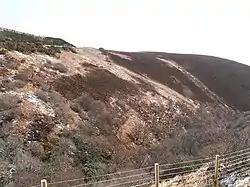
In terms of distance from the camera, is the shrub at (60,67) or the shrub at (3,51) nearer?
the shrub at (3,51)

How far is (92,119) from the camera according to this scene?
85.0ft

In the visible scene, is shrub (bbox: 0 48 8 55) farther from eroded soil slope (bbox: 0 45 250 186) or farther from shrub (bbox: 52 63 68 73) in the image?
shrub (bbox: 52 63 68 73)

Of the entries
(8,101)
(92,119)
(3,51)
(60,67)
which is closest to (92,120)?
(92,119)

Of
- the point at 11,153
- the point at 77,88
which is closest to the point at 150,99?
the point at 77,88

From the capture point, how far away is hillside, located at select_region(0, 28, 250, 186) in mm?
18828

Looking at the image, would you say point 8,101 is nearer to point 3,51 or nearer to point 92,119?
point 92,119

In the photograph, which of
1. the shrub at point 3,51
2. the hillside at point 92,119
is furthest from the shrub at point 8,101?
the shrub at point 3,51

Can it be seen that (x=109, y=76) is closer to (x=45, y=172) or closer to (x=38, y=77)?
(x=38, y=77)

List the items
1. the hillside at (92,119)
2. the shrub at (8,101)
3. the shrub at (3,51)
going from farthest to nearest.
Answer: the shrub at (3,51) → the shrub at (8,101) → the hillside at (92,119)

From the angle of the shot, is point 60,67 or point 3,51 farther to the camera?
point 60,67

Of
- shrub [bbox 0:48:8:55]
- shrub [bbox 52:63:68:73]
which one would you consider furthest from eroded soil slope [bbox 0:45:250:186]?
shrub [bbox 0:48:8:55]

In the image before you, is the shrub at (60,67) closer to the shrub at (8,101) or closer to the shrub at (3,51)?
the shrub at (3,51)

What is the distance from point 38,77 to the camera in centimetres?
2852

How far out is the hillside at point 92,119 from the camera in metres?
18.8
